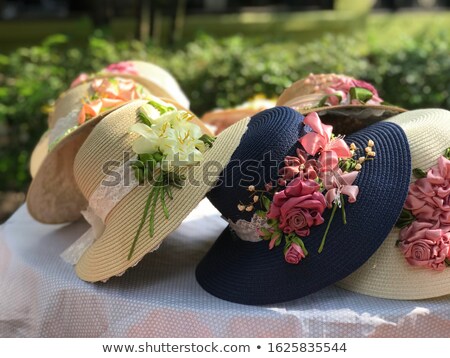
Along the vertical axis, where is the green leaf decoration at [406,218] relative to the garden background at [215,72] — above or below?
above

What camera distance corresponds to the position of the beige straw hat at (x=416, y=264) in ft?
5.33

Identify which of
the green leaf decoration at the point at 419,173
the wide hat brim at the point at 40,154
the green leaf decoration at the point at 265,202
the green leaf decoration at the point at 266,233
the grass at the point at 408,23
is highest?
the green leaf decoration at the point at 419,173

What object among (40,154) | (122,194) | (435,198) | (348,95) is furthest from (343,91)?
(40,154)

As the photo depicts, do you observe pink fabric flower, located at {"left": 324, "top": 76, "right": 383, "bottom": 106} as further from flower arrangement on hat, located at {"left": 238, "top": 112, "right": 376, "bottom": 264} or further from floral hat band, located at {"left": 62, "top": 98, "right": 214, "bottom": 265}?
floral hat band, located at {"left": 62, "top": 98, "right": 214, "bottom": 265}

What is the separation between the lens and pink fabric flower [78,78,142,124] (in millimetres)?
2133

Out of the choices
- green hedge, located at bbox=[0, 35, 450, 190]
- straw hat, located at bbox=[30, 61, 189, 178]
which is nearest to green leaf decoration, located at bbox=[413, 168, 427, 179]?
straw hat, located at bbox=[30, 61, 189, 178]

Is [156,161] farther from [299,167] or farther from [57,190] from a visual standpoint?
[57,190]

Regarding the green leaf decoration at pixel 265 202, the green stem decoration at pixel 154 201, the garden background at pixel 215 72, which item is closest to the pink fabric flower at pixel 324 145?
the green leaf decoration at pixel 265 202

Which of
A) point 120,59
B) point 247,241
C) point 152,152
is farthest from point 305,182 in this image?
point 120,59

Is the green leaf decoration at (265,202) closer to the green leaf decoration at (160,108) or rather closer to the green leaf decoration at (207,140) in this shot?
the green leaf decoration at (207,140)

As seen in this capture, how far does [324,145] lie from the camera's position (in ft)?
5.54

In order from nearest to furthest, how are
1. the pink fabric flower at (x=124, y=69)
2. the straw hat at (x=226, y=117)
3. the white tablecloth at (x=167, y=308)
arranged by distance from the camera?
the white tablecloth at (x=167, y=308) < the pink fabric flower at (x=124, y=69) < the straw hat at (x=226, y=117)

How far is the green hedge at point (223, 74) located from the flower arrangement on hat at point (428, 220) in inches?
92.1

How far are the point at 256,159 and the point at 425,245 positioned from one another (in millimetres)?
473
